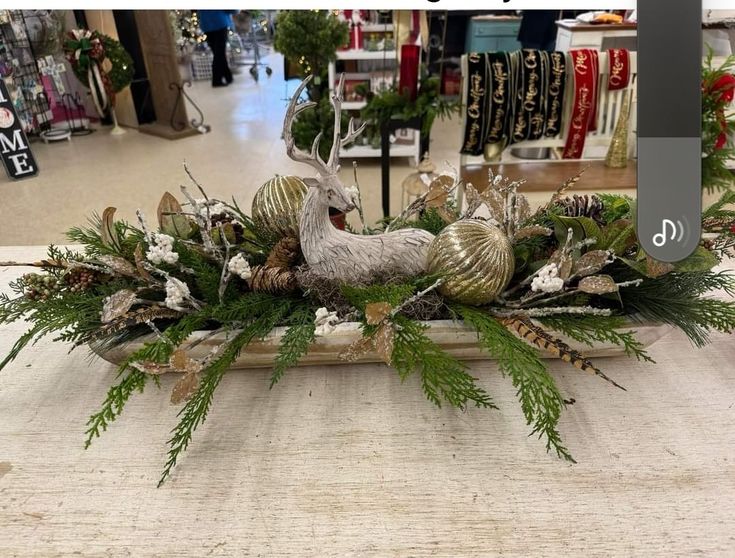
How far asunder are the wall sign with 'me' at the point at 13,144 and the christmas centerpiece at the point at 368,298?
192cm

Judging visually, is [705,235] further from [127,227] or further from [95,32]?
[95,32]

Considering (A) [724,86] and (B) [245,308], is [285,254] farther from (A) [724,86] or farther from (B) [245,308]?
(A) [724,86]

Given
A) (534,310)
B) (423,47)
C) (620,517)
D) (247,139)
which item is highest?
(423,47)

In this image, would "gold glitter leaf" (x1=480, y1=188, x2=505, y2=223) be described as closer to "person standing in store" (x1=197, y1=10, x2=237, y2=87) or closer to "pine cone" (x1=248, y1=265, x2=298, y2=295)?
"pine cone" (x1=248, y1=265, x2=298, y2=295)

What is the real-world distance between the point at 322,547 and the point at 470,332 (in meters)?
0.27

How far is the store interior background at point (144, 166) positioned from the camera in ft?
7.39

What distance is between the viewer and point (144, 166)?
2770mm

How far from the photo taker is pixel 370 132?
7.99ft

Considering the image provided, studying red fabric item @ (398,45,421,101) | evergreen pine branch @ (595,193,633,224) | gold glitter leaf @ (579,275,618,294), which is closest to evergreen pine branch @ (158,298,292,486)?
gold glitter leaf @ (579,275,618,294)

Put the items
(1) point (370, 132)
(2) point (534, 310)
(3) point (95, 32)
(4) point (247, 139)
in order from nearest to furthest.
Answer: (2) point (534, 310), (1) point (370, 132), (3) point (95, 32), (4) point (247, 139)

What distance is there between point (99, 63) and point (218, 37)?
3.99 ft

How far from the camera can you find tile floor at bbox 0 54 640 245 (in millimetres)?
2234

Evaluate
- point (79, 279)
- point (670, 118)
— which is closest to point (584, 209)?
point (670, 118)

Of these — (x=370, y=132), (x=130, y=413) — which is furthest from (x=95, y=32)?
(x=130, y=413)
